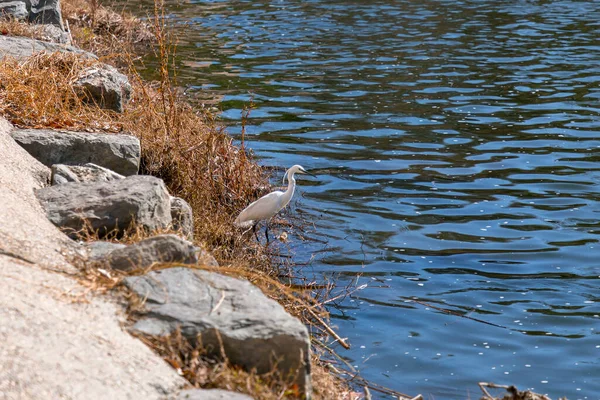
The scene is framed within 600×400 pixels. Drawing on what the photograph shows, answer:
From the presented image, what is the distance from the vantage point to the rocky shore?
3863mm

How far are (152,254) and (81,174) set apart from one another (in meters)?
1.92

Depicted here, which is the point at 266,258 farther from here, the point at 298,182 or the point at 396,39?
the point at 396,39

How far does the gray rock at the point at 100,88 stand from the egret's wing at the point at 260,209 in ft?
5.28

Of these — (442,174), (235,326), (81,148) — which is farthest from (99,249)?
(442,174)

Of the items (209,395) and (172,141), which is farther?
(172,141)

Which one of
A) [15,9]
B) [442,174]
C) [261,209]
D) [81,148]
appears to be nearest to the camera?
[81,148]

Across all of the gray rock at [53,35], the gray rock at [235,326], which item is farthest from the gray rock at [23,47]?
the gray rock at [235,326]

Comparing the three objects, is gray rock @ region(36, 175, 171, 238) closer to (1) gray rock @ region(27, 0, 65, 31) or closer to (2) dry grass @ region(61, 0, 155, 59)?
(1) gray rock @ region(27, 0, 65, 31)

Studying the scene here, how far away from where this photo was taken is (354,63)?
730 inches

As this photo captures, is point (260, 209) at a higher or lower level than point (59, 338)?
lower

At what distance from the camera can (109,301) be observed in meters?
4.55

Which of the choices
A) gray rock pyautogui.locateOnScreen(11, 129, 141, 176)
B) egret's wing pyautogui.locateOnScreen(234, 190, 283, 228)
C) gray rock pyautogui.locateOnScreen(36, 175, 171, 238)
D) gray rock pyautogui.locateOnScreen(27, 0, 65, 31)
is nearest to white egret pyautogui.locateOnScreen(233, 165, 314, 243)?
egret's wing pyautogui.locateOnScreen(234, 190, 283, 228)

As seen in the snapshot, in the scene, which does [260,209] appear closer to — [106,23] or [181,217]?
[181,217]

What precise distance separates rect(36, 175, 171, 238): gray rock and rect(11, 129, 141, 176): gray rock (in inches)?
47.9
